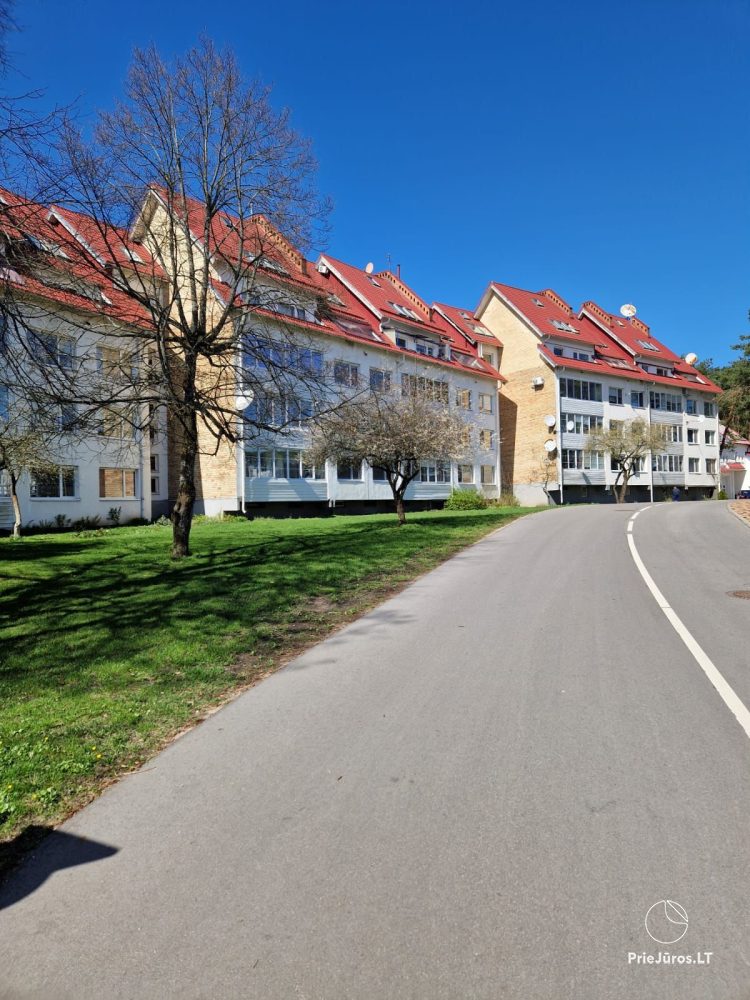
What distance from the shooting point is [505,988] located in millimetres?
2156

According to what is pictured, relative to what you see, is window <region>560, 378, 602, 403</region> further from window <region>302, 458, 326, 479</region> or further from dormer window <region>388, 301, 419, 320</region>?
window <region>302, 458, 326, 479</region>

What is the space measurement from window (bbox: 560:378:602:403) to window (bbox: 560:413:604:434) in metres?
1.41

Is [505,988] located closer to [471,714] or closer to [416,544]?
[471,714]

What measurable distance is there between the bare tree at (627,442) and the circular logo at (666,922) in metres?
45.9

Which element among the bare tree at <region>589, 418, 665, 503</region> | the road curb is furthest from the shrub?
the bare tree at <region>589, 418, 665, 503</region>

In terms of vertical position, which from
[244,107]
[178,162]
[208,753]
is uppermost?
[244,107]

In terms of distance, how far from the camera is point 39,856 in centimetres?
305

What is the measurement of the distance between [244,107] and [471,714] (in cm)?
1435

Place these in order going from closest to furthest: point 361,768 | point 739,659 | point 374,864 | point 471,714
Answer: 1. point 374,864
2. point 361,768
3. point 471,714
4. point 739,659

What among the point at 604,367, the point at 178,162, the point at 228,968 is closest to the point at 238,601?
the point at 228,968

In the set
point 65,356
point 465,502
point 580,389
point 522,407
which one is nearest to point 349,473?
point 465,502

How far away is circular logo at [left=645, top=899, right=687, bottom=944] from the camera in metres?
2.39

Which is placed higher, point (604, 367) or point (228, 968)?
point (604, 367)

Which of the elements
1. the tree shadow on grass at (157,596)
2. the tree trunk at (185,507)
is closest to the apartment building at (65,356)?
the tree trunk at (185,507)
